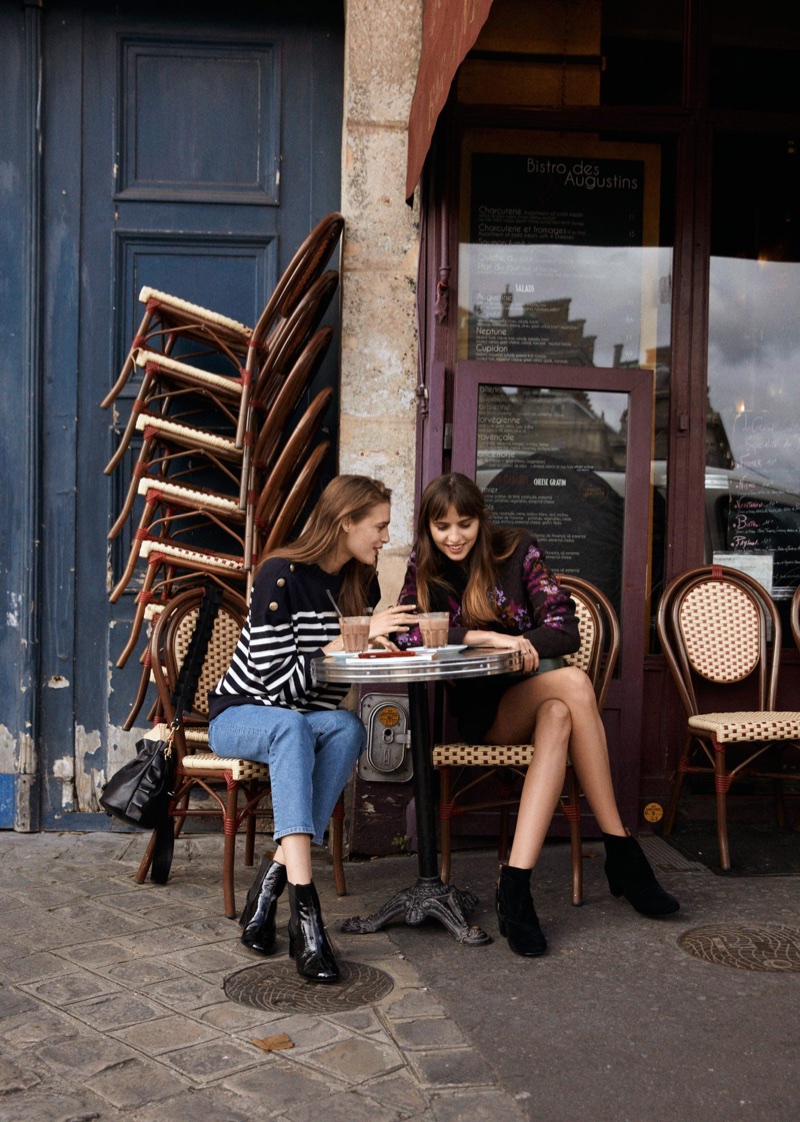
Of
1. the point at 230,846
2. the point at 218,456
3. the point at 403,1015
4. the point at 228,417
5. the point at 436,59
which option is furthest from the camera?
the point at 228,417

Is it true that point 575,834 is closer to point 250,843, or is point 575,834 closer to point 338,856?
point 338,856

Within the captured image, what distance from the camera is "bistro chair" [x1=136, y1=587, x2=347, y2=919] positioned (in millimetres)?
3697

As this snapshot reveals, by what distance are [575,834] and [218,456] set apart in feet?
6.58

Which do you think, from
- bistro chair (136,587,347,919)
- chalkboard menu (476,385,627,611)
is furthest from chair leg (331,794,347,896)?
chalkboard menu (476,385,627,611)

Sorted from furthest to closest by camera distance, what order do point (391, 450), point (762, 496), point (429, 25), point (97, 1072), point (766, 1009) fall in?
point (762, 496) → point (391, 450) → point (429, 25) → point (766, 1009) → point (97, 1072)

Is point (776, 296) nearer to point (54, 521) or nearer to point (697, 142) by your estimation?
point (697, 142)

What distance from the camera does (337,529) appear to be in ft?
11.6

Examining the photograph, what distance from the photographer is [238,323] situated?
4.55 meters

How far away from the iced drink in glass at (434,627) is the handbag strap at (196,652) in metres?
1.06

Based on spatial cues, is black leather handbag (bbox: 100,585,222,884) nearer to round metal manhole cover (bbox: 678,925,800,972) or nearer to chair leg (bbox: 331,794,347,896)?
chair leg (bbox: 331,794,347,896)

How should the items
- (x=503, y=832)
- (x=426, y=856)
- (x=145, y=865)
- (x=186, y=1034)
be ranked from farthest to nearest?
(x=503, y=832)
(x=145, y=865)
(x=426, y=856)
(x=186, y=1034)

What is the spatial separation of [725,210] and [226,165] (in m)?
2.19

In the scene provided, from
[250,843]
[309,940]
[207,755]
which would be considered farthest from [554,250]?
[309,940]

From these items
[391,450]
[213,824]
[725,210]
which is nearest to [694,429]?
[725,210]
